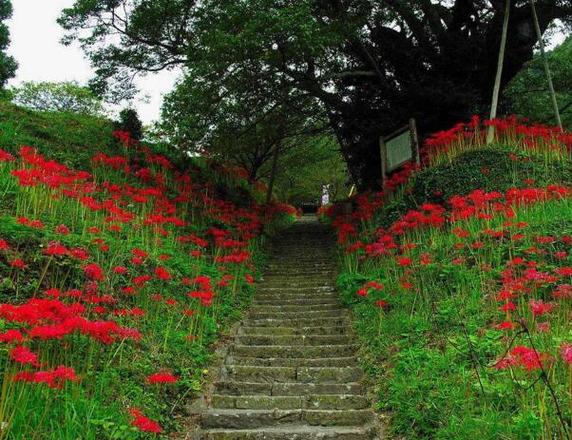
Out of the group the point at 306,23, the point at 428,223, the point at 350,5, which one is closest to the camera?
the point at 428,223

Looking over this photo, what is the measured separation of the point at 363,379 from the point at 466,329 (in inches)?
48.7

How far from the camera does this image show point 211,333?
6516 mm

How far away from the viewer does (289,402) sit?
5168 millimetres

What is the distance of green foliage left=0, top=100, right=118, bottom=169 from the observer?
10.5 m

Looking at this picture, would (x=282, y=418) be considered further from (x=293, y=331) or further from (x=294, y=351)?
(x=293, y=331)

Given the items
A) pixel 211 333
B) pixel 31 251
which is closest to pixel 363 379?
pixel 211 333

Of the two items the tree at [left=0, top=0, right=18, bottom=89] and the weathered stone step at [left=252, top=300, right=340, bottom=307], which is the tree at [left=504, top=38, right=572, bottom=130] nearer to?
the weathered stone step at [left=252, top=300, right=340, bottom=307]

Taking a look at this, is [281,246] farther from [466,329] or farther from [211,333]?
[466,329]

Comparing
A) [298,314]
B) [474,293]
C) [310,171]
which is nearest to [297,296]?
[298,314]

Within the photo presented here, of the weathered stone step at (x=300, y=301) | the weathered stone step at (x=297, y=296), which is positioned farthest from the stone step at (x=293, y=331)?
the weathered stone step at (x=297, y=296)

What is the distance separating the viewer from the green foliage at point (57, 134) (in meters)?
10.5

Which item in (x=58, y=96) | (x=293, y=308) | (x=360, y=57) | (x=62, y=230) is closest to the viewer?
(x=62, y=230)

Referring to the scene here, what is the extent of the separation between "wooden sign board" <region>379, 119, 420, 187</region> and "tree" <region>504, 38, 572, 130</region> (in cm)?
616

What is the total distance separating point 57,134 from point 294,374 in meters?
9.09
